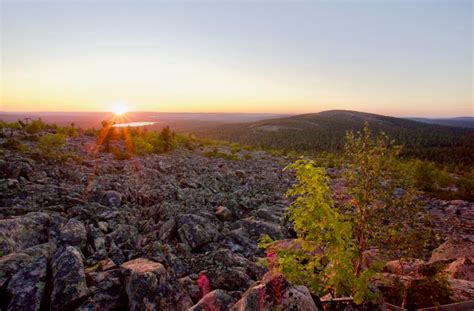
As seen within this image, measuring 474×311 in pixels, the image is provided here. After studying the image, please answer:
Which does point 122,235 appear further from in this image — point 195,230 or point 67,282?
point 67,282

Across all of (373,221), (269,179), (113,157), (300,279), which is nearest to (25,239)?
(300,279)

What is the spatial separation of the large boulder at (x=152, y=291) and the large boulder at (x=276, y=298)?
1.56m

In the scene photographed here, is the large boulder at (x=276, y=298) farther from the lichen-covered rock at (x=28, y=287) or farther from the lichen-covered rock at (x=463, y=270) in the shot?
the lichen-covered rock at (x=463, y=270)

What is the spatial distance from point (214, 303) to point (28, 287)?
349 cm

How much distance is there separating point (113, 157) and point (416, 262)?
17.9 m

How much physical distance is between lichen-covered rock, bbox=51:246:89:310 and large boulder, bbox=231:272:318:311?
3.07 metres

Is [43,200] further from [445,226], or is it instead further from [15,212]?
[445,226]

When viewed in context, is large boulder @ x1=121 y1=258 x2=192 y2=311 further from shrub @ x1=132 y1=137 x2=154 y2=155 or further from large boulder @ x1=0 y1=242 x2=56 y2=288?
shrub @ x1=132 y1=137 x2=154 y2=155

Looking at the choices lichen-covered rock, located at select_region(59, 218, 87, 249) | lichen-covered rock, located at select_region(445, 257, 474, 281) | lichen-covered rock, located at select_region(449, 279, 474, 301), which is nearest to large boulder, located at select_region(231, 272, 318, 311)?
lichen-covered rock, located at select_region(449, 279, 474, 301)

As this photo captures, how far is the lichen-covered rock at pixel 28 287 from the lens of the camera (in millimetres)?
4879

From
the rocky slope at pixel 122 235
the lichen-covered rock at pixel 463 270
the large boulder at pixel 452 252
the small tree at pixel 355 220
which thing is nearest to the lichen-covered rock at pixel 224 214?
the rocky slope at pixel 122 235

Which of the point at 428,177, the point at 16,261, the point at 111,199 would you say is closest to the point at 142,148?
the point at 111,199

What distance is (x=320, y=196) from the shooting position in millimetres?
5195

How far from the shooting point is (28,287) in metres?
5.11
